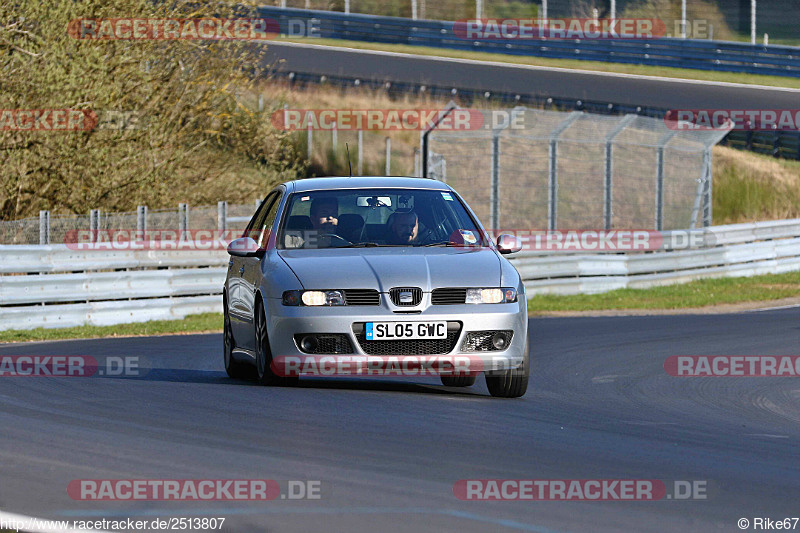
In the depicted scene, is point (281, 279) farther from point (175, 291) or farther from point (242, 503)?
point (175, 291)

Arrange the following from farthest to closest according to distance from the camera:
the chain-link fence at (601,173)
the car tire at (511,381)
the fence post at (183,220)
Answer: the chain-link fence at (601,173)
the fence post at (183,220)
the car tire at (511,381)

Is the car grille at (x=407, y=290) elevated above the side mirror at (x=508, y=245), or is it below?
below

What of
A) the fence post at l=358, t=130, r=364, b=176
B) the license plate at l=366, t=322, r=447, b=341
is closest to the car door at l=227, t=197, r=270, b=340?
the license plate at l=366, t=322, r=447, b=341

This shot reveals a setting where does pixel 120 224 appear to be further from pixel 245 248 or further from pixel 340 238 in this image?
pixel 340 238

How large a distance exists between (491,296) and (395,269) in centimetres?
67

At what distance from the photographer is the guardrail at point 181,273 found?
17859mm

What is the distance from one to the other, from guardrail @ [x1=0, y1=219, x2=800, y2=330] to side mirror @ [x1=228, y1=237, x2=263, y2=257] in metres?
7.85

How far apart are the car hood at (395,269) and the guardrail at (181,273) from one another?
345 inches

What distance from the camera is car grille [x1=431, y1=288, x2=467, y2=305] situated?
930 cm

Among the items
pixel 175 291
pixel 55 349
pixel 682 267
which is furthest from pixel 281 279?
pixel 682 267

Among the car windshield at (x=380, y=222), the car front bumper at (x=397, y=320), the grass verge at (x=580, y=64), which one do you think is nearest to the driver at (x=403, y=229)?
the car windshield at (x=380, y=222)

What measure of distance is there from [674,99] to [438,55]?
832 centimetres

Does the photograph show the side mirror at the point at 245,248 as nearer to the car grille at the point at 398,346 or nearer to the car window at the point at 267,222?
the car window at the point at 267,222

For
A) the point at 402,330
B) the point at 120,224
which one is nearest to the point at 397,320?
the point at 402,330
